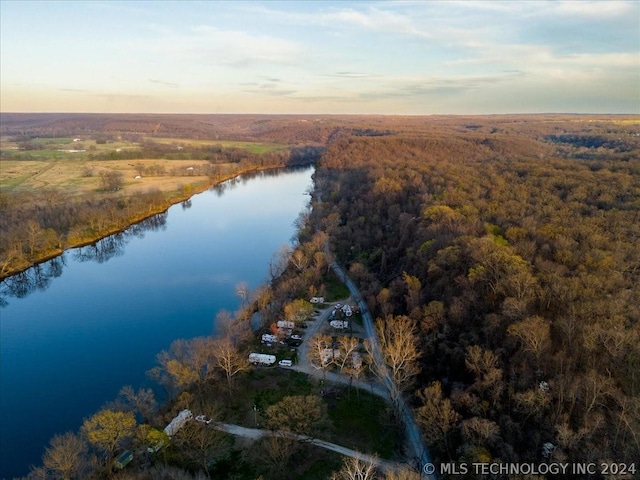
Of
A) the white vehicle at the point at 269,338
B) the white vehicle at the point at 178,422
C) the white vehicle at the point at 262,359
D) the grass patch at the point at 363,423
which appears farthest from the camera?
the white vehicle at the point at 269,338

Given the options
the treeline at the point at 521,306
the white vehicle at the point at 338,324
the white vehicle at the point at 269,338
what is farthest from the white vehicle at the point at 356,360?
the white vehicle at the point at 269,338

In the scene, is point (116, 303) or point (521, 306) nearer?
point (521, 306)

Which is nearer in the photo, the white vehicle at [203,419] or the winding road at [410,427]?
the winding road at [410,427]

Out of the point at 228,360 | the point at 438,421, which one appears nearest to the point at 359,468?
the point at 438,421

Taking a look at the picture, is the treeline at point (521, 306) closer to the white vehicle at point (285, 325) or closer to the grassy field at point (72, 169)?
the white vehicle at point (285, 325)

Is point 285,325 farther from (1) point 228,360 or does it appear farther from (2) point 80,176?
(2) point 80,176

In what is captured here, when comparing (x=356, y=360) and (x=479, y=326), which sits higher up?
(x=479, y=326)
